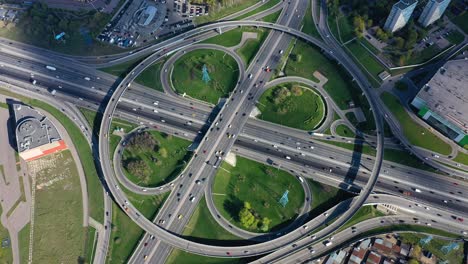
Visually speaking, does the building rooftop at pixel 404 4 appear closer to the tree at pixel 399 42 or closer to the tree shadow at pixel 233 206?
the tree at pixel 399 42

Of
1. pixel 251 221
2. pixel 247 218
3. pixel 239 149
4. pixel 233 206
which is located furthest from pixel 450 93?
pixel 233 206

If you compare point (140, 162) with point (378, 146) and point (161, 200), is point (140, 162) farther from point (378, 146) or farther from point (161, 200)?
point (378, 146)

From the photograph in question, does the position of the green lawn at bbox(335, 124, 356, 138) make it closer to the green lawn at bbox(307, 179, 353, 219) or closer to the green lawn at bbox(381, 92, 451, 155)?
the green lawn at bbox(381, 92, 451, 155)

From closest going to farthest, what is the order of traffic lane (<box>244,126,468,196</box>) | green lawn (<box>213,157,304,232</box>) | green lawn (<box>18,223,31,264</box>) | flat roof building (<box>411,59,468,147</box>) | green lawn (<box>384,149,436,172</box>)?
1. green lawn (<box>18,223,31,264</box>)
2. green lawn (<box>213,157,304,232</box>)
3. traffic lane (<box>244,126,468,196</box>)
4. green lawn (<box>384,149,436,172</box>)
5. flat roof building (<box>411,59,468,147</box>)

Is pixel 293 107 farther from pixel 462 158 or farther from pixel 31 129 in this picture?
pixel 31 129

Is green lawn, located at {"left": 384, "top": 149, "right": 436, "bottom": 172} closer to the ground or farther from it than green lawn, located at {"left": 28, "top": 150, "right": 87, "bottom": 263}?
farther from it

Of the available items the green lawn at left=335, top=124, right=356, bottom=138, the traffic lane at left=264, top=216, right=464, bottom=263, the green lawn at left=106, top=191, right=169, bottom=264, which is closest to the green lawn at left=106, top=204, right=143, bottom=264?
the green lawn at left=106, top=191, right=169, bottom=264
